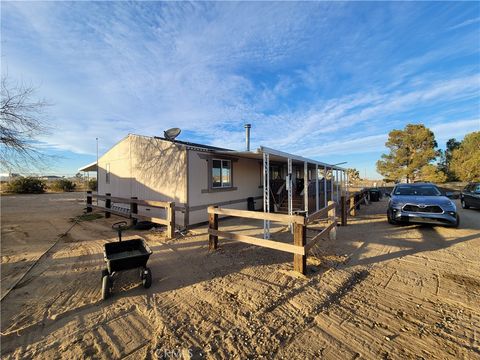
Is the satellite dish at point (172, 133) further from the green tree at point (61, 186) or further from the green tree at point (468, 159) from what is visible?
the green tree at point (468, 159)

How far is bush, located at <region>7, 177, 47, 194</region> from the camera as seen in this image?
26.4 meters

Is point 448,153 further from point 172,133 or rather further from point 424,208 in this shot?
point 172,133

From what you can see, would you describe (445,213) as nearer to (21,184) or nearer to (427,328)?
(427,328)

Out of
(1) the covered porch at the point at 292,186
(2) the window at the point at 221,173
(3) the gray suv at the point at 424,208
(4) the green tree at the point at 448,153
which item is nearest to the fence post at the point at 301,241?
(1) the covered porch at the point at 292,186

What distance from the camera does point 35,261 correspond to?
4.84 meters

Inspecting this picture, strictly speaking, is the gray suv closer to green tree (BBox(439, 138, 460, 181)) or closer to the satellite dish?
the satellite dish

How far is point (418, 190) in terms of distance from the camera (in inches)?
334

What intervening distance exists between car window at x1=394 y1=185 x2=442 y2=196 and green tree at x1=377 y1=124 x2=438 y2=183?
76.6 ft

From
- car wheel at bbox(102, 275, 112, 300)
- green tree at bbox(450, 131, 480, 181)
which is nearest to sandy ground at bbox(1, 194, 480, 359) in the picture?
car wheel at bbox(102, 275, 112, 300)

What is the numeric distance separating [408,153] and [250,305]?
3333 cm

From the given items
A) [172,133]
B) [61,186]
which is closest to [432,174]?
[172,133]

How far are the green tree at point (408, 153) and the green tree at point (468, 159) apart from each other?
3.42 meters

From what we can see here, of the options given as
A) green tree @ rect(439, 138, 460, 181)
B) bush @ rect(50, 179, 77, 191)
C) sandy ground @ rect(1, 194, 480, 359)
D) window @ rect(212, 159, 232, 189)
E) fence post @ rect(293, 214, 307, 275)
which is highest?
green tree @ rect(439, 138, 460, 181)

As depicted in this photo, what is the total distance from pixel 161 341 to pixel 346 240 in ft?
18.3
